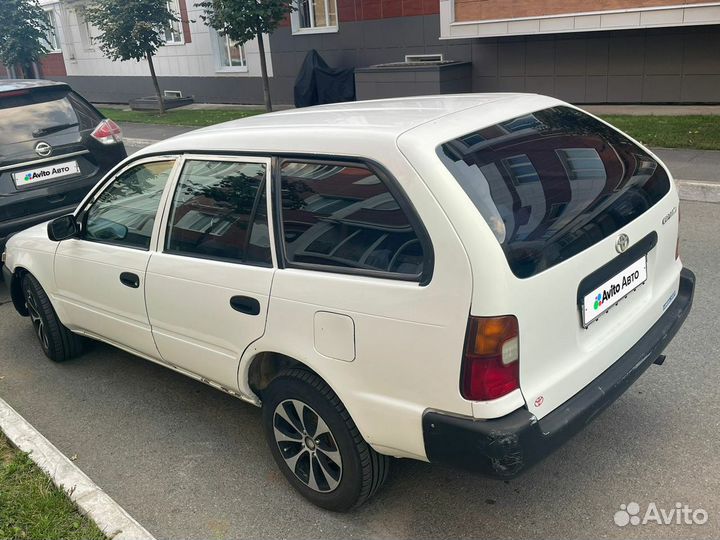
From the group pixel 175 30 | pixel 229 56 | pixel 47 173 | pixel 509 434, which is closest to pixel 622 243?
pixel 509 434

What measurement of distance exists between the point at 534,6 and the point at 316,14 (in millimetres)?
7094

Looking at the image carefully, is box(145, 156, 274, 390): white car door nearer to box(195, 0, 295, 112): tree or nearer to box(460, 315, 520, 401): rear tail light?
box(460, 315, 520, 401): rear tail light

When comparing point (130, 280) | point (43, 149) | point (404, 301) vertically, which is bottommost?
point (130, 280)

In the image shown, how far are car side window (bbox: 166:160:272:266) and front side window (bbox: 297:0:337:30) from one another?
48.6 feet

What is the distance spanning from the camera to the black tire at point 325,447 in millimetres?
2859

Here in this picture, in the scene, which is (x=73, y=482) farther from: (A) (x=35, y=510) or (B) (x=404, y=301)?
(B) (x=404, y=301)

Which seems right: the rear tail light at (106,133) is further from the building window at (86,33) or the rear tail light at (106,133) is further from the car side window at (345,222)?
the building window at (86,33)

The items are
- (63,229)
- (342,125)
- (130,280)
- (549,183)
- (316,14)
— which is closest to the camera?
(549,183)

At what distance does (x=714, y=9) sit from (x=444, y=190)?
10.4 m

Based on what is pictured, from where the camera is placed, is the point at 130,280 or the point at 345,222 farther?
the point at 130,280

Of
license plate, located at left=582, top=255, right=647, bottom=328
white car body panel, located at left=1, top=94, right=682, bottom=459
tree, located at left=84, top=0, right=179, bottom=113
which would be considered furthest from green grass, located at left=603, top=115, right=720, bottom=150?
tree, located at left=84, top=0, right=179, bottom=113

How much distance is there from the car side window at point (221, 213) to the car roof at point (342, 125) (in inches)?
4.6

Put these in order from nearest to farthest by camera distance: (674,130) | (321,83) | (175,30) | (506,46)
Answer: (674,130) < (506,46) < (321,83) < (175,30)

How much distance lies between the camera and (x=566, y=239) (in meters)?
2.62
